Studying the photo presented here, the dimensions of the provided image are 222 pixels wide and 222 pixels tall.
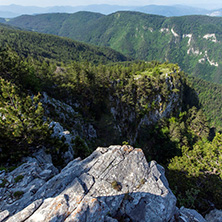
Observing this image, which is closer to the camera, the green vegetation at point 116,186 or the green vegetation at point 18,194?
the green vegetation at point 18,194

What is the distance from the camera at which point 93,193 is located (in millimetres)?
11289

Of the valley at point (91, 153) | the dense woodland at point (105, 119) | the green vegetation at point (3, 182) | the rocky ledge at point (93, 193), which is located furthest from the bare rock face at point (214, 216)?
the green vegetation at point (3, 182)

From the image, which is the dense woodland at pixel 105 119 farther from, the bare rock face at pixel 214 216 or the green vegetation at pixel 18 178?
the green vegetation at pixel 18 178

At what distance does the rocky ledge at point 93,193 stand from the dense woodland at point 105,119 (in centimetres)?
474

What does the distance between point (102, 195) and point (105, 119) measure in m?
34.1

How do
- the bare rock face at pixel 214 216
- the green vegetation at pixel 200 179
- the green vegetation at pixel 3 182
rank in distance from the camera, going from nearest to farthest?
the green vegetation at pixel 3 182, the bare rock face at pixel 214 216, the green vegetation at pixel 200 179

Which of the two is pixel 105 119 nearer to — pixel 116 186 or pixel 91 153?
pixel 91 153

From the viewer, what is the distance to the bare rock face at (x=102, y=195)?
8.70m

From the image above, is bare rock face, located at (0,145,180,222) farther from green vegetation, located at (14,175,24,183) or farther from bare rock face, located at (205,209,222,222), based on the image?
bare rock face, located at (205,209,222,222)

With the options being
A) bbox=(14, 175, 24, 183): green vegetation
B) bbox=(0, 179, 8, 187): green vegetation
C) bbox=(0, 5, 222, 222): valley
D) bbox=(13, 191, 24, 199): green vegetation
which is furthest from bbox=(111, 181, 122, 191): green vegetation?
bbox=(0, 179, 8, 187): green vegetation

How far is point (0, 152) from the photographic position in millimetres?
15094

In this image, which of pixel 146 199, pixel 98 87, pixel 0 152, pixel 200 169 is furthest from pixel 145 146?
pixel 0 152

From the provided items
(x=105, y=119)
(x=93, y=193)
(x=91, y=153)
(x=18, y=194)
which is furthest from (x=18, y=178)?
(x=105, y=119)

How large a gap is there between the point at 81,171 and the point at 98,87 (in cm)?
4106
